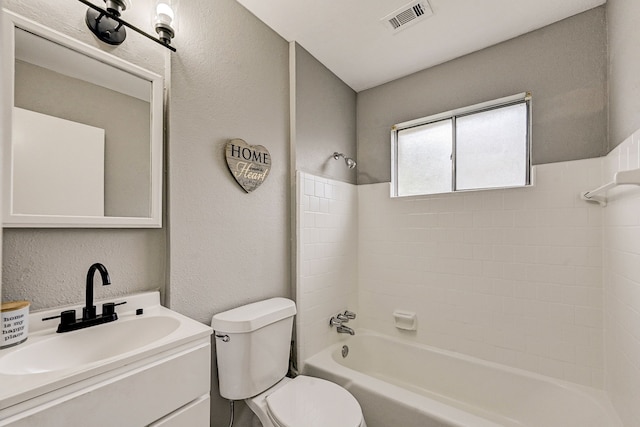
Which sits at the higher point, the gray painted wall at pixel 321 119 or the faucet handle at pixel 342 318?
the gray painted wall at pixel 321 119

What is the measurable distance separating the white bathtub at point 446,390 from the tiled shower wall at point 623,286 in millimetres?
220

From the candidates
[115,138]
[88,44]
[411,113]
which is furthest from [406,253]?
[88,44]

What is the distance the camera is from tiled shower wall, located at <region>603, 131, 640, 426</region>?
1197 mm

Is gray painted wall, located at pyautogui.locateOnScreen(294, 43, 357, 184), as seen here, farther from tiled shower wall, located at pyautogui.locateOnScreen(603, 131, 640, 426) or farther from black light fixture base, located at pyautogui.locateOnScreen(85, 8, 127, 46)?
tiled shower wall, located at pyautogui.locateOnScreen(603, 131, 640, 426)

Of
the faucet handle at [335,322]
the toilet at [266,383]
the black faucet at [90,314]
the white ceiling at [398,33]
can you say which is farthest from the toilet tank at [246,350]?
the white ceiling at [398,33]

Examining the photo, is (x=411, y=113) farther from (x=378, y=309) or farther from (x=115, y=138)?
(x=115, y=138)

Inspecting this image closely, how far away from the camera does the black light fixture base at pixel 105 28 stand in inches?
44.9

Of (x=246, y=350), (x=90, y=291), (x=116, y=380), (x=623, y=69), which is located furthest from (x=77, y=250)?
(x=623, y=69)

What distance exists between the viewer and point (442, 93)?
2180mm

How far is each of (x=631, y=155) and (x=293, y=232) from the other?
174 centimetres

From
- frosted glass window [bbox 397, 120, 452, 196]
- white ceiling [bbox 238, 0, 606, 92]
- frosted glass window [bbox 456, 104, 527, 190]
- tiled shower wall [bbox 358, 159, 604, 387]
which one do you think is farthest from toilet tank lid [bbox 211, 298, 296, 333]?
white ceiling [bbox 238, 0, 606, 92]

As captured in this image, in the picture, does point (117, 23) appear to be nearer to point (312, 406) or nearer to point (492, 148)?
point (312, 406)

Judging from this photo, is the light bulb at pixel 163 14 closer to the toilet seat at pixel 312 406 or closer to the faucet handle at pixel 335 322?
the toilet seat at pixel 312 406

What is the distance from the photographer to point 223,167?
5.15 feet
